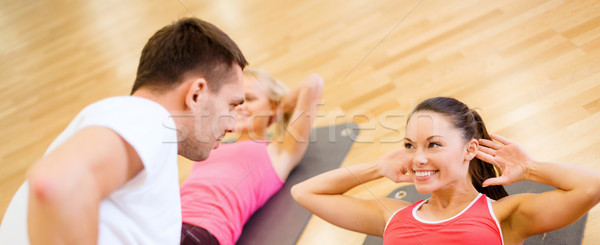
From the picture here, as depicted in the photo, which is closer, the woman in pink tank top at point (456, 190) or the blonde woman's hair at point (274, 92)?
the woman in pink tank top at point (456, 190)

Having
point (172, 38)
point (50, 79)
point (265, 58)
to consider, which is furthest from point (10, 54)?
point (172, 38)

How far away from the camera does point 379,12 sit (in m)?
3.27

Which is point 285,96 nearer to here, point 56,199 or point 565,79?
point 565,79

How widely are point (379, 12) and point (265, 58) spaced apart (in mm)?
882

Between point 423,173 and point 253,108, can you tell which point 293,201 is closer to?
point 253,108

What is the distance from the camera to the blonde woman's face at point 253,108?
7.43 ft

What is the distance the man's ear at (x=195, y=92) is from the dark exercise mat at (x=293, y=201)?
0.88 metres

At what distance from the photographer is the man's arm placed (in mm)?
777

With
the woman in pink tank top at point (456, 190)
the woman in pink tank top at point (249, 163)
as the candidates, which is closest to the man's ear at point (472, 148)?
the woman in pink tank top at point (456, 190)

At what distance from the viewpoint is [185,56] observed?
1.22 meters

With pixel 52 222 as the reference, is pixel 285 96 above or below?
below

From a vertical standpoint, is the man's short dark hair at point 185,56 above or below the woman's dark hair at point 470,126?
above

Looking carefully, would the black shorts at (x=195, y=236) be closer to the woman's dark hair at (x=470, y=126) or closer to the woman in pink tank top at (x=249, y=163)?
the woman in pink tank top at (x=249, y=163)

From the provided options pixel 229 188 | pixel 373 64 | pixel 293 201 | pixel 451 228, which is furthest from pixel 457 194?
pixel 373 64
